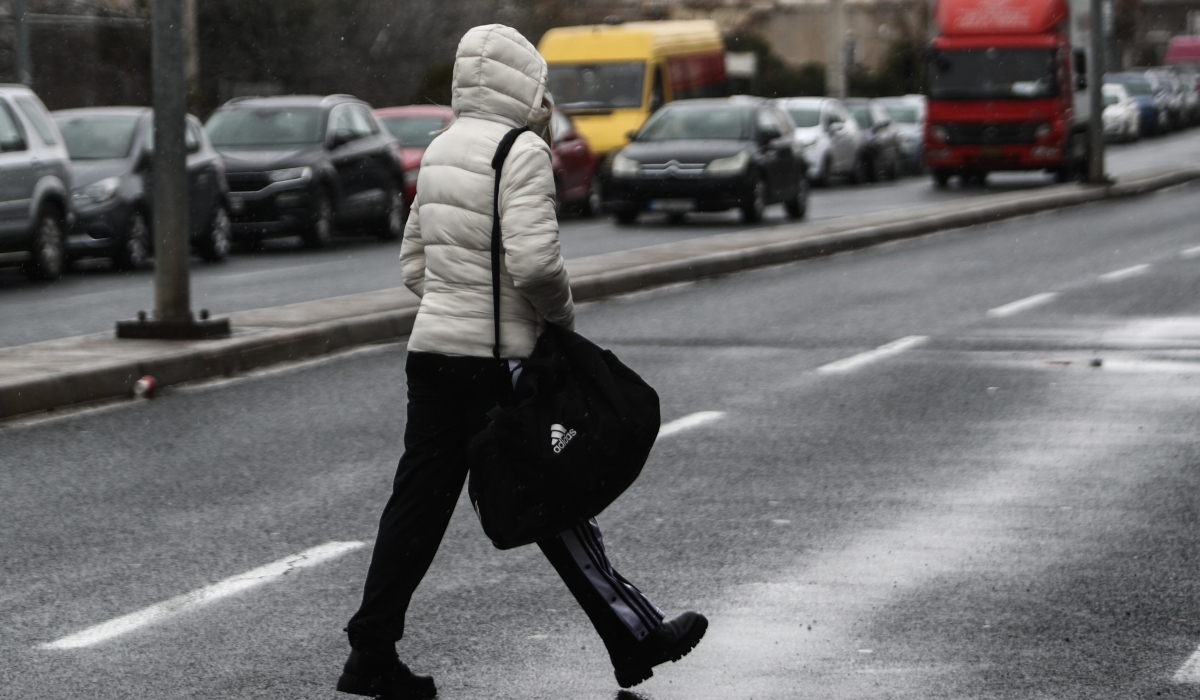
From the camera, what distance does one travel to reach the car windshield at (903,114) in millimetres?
46688

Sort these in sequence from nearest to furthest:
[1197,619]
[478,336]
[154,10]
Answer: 1. [478,336]
2. [1197,619]
3. [154,10]

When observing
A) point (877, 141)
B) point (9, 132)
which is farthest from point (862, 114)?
point (9, 132)

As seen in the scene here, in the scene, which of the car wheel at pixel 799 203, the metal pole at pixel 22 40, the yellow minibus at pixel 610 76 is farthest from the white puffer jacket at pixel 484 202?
the yellow minibus at pixel 610 76

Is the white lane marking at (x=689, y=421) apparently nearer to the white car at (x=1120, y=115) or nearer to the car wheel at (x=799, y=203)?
the car wheel at (x=799, y=203)

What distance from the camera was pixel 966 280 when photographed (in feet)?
58.1

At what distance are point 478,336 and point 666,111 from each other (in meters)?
23.4

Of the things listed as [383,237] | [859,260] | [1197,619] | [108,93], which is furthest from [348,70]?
[1197,619]

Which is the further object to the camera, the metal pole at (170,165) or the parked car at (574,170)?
the parked car at (574,170)

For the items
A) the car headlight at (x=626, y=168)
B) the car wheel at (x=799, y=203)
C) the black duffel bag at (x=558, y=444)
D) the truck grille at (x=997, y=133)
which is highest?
the truck grille at (x=997, y=133)

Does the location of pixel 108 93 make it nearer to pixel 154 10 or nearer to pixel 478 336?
pixel 154 10

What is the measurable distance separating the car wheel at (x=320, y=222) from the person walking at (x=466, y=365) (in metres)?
18.5

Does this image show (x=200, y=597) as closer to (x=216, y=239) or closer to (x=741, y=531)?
(x=741, y=531)

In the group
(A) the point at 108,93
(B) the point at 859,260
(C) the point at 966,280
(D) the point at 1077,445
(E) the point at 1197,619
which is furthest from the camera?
(A) the point at 108,93

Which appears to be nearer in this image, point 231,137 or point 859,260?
point 859,260
